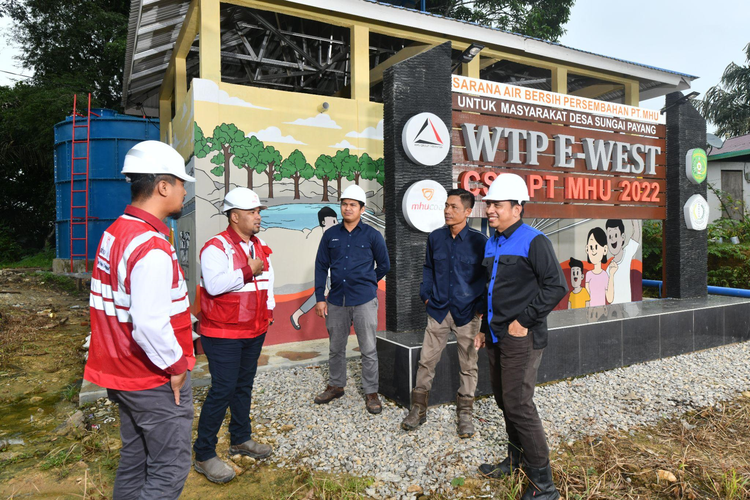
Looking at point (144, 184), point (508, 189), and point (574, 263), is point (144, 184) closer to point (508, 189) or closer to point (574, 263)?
point (508, 189)

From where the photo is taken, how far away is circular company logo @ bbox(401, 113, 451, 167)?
16.3 ft

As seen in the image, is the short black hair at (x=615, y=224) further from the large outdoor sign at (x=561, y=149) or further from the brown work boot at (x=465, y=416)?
the brown work boot at (x=465, y=416)

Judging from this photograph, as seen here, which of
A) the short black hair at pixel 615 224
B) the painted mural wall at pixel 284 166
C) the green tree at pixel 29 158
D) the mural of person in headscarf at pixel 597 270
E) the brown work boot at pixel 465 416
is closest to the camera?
the brown work boot at pixel 465 416

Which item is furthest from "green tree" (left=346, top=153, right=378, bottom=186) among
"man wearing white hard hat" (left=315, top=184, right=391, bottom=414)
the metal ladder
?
the metal ladder

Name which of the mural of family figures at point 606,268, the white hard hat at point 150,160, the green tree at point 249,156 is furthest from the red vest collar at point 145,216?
the mural of family figures at point 606,268

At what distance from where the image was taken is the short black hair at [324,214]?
7.42 m

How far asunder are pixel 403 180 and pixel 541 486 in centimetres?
311

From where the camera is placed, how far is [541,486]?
115 inches

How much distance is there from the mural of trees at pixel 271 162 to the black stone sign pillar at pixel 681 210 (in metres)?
4.60

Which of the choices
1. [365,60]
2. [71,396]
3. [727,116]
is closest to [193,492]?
[71,396]

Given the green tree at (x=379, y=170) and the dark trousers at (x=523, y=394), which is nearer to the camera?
the dark trousers at (x=523, y=394)

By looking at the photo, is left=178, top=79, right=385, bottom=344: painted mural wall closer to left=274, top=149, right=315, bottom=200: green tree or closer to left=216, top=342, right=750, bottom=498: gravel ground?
left=274, top=149, right=315, bottom=200: green tree

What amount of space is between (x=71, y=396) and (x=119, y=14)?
61.0 ft

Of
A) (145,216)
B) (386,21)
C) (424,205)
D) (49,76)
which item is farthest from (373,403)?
(49,76)
